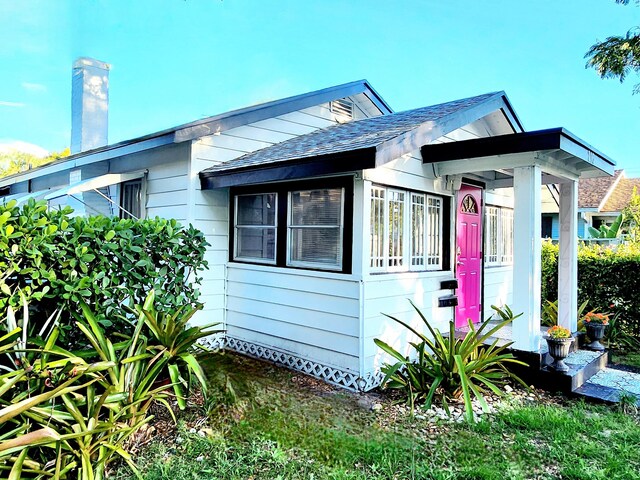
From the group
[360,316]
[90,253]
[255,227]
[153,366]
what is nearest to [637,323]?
[360,316]

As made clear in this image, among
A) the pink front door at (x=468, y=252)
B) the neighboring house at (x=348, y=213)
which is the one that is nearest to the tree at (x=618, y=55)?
the neighboring house at (x=348, y=213)

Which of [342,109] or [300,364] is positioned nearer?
[300,364]

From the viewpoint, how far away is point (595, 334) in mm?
6332

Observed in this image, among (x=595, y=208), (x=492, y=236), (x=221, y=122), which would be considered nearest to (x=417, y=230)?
(x=492, y=236)

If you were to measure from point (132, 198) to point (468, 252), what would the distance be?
20.0ft

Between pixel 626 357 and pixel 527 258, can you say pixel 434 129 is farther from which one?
pixel 626 357

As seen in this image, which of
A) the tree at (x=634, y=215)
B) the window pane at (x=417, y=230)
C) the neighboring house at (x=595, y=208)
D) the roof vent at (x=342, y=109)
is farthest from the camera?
the neighboring house at (x=595, y=208)

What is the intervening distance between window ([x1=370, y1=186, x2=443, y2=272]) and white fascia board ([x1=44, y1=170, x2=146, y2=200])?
4321mm

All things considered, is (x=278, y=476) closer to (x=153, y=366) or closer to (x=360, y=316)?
(x=153, y=366)

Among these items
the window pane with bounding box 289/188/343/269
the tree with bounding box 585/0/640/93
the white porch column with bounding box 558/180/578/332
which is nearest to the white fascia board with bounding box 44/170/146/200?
the window pane with bounding box 289/188/343/269

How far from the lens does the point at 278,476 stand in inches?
121

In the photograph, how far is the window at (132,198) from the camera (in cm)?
757

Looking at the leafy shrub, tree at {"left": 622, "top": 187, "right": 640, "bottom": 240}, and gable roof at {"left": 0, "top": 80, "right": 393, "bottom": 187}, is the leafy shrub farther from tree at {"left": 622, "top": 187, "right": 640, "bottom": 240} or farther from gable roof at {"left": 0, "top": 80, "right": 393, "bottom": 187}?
tree at {"left": 622, "top": 187, "right": 640, "bottom": 240}

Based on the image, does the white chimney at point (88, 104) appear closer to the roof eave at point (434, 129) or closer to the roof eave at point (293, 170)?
the roof eave at point (293, 170)
